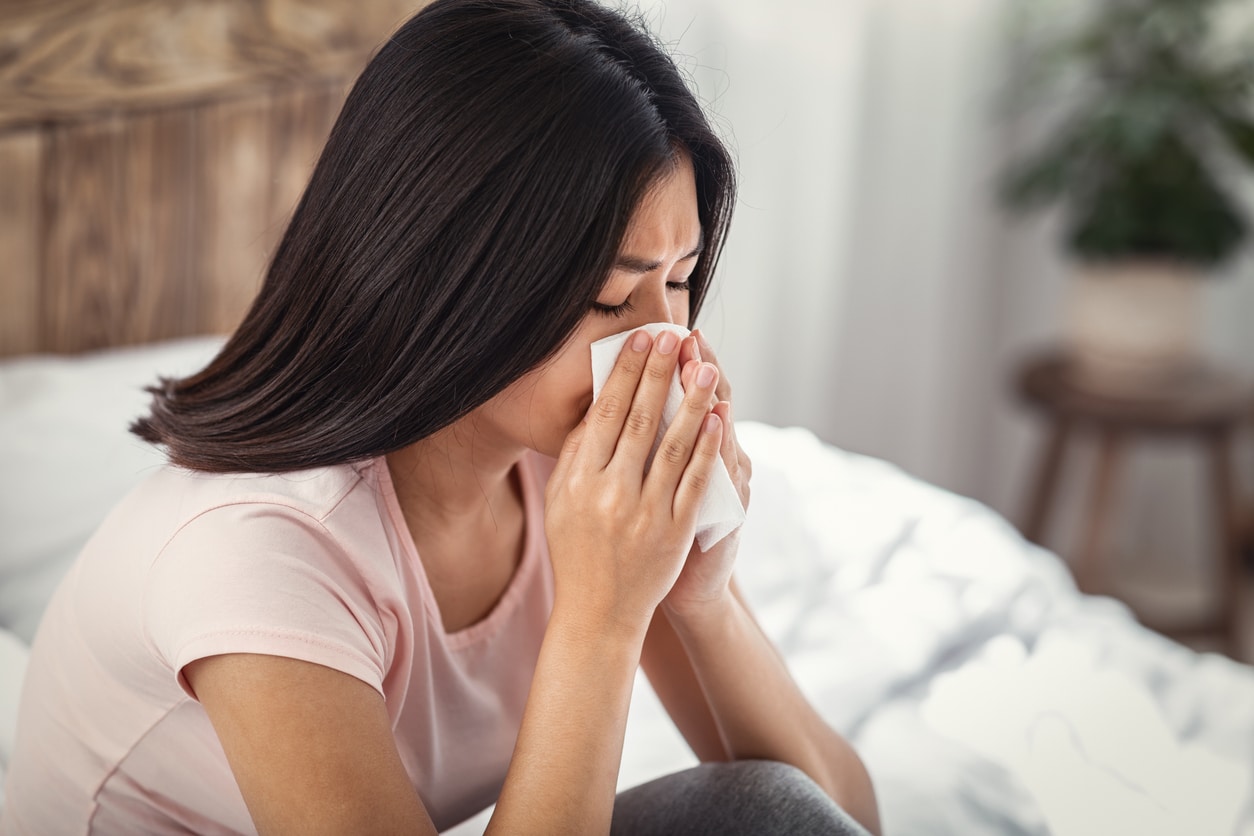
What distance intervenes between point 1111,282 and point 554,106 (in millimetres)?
1879

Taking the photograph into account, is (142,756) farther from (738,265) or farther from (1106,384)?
(1106,384)

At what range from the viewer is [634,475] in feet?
2.84

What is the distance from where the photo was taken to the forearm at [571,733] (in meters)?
0.80

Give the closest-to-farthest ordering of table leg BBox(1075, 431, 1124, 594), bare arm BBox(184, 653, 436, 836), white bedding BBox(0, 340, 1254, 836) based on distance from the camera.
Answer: bare arm BBox(184, 653, 436, 836) → white bedding BBox(0, 340, 1254, 836) → table leg BBox(1075, 431, 1124, 594)

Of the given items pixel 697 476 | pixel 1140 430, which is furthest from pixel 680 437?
pixel 1140 430

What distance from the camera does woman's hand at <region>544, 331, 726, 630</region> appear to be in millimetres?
856

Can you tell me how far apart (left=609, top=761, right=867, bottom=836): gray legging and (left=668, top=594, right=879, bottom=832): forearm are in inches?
1.8

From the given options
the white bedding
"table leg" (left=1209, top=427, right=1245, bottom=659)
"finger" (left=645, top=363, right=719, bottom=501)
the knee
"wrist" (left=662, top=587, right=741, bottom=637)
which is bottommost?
"table leg" (left=1209, top=427, right=1245, bottom=659)

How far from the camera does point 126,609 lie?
0.82m

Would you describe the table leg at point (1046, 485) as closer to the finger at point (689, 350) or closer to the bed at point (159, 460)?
the bed at point (159, 460)

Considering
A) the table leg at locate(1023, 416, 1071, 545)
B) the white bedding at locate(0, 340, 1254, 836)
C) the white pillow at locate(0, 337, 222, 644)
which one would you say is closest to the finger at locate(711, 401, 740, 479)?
the white bedding at locate(0, 340, 1254, 836)

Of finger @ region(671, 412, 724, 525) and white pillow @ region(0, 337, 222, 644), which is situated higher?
finger @ region(671, 412, 724, 525)

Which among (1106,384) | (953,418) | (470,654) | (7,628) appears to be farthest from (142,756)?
(953,418)

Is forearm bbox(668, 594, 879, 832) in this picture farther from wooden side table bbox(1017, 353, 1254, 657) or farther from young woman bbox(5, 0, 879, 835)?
wooden side table bbox(1017, 353, 1254, 657)
